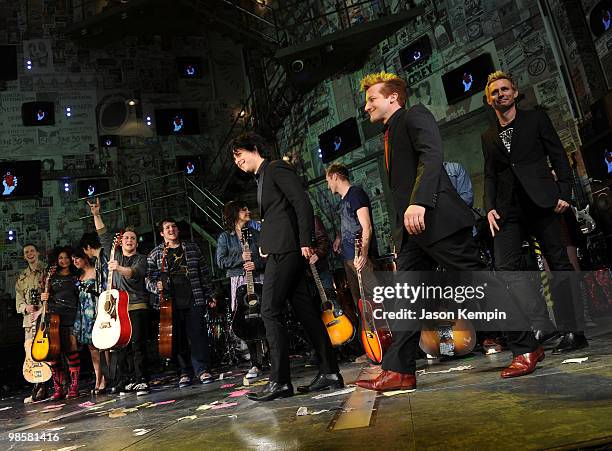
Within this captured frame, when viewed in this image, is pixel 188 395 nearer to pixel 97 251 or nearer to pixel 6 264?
pixel 97 251

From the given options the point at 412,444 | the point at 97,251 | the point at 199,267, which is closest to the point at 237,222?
the point at 199,267

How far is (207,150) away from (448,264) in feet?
42.4

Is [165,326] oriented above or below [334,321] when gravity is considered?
above

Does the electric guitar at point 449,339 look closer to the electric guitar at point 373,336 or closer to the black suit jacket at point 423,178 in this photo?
the electric guitar at point 373,336

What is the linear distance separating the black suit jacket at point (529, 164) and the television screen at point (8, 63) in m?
14.3

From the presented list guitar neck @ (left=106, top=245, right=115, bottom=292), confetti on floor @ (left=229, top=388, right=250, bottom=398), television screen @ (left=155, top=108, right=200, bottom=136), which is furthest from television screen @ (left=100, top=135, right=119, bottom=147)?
confetti on floor @ (left=229, top=388, right=250, bottom=398)

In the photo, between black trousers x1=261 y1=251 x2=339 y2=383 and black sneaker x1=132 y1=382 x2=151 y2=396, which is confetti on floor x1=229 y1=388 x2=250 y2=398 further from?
black sneaker x1=132 y1=382 x2=151 y2=396

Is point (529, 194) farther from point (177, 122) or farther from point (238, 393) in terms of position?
point (177, 122)

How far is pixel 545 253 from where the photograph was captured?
3.29 meters

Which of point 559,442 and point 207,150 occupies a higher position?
point 207,150

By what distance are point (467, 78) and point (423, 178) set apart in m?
7.40

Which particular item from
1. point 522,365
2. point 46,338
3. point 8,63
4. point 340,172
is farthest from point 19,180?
point 522,365

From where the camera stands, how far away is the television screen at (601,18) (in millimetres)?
6766

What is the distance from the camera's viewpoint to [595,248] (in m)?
6.04
